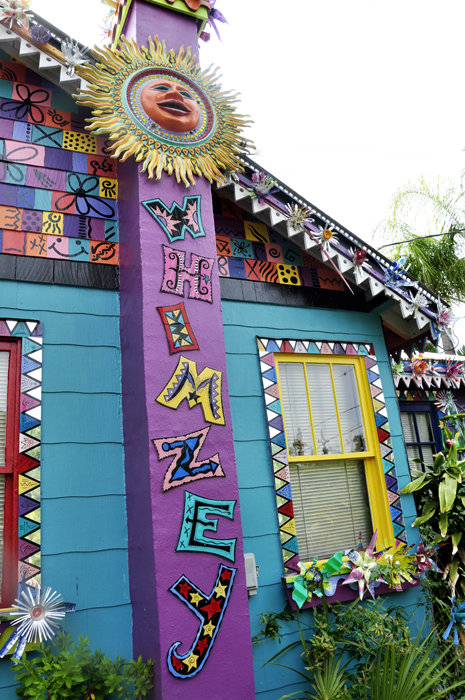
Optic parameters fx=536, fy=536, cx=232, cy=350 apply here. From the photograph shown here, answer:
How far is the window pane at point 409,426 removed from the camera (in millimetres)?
7602

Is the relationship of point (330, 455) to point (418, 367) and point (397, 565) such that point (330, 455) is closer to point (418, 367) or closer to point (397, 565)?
point (397, 565)

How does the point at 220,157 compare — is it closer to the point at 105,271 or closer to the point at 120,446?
the point at 105,271

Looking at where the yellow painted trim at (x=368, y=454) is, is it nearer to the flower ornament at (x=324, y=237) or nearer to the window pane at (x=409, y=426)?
the flower ornament at (x=324, y=237)

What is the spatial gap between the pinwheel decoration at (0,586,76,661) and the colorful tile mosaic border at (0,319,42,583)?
0.13 meters

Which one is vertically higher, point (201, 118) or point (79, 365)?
point (201, 118)

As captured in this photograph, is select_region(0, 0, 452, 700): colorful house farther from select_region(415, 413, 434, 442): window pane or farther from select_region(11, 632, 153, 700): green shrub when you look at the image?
select_region(415, 413, 434, 442): window pane

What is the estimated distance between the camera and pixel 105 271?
4.51 meters

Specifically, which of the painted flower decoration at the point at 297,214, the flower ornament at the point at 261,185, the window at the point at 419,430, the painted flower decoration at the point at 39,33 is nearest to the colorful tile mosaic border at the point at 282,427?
the painted flower decoration at the point at 297,214

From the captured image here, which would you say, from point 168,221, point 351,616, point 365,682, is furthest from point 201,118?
point 365,682

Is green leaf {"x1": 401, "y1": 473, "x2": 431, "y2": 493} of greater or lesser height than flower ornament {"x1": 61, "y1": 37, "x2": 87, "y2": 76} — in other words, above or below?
below

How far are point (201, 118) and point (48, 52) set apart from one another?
1339mm

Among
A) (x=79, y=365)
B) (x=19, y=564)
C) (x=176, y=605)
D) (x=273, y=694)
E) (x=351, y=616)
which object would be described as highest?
(x=79, y=365)

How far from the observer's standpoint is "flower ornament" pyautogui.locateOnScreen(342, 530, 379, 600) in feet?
14.7

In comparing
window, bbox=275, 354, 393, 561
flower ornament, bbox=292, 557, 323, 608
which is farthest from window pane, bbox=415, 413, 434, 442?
flower ornament, bbox=292, 557, 323, 608
